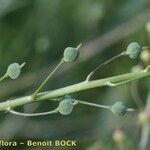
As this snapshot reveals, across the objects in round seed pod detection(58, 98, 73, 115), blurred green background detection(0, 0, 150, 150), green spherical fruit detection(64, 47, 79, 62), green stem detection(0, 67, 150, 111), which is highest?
blurred green background detection(0, 0, 150, 150)

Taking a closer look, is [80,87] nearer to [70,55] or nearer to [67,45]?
[70,55]

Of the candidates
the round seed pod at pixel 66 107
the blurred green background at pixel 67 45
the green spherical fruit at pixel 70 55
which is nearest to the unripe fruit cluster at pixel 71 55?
the green spherical fruit at pixel 70 55

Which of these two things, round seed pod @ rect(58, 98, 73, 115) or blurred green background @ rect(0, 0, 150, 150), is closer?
round seed pod @ rect(58, 98, 73, 115)

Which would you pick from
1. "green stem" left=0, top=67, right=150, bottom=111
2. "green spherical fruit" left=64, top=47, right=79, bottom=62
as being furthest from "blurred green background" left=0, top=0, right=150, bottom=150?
"green spherical fruit" left=64, top=47, right=79, bottom=62

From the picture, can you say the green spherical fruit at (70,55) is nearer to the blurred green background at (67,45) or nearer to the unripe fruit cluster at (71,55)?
the unripe fruit cluster at (71,55)

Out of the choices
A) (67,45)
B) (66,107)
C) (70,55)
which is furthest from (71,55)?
(67,45)

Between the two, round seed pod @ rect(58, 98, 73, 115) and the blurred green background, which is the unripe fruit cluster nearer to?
round seed pod @ rect(58, 98, 73, 115)

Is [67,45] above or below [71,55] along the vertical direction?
above

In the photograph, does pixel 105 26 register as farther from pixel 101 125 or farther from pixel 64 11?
pixel 101 125
